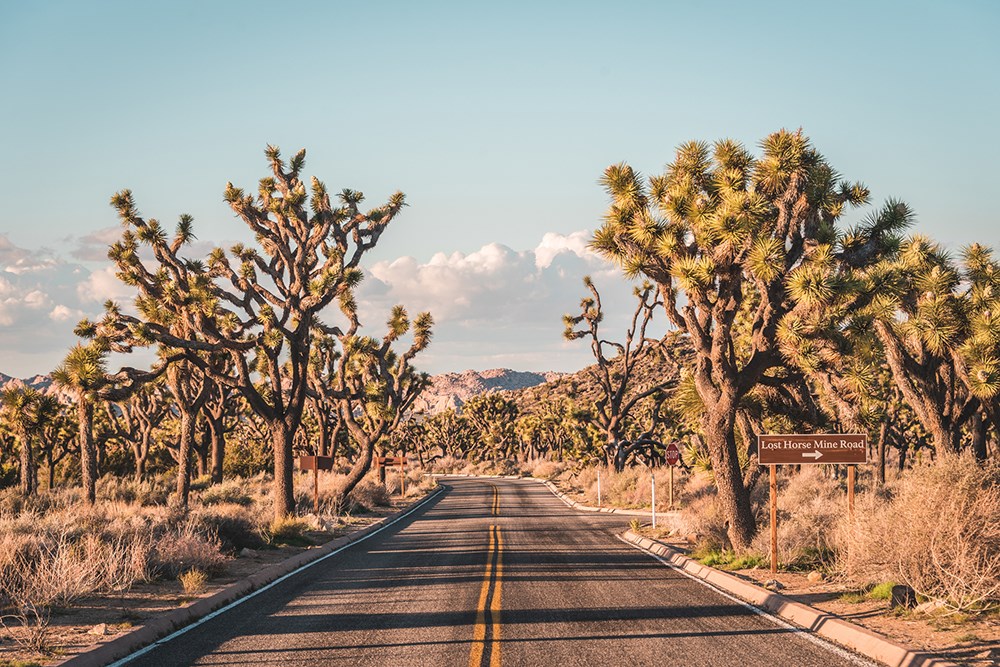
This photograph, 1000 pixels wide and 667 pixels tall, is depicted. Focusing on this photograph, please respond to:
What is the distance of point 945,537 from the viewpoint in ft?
36.3

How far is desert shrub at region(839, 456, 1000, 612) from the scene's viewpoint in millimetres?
10773

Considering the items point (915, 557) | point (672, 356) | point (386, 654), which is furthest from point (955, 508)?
point (672, 356)

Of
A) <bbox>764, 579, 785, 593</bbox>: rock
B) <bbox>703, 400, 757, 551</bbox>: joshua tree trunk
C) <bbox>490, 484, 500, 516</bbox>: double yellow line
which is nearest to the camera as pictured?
<bbox>764, 579, 785, 593</bbox>: rock

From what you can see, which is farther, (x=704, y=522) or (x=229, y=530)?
(x=704, y=522)

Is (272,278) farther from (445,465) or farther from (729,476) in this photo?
(445,465)

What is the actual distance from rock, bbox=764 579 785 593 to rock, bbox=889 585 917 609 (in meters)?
2.35

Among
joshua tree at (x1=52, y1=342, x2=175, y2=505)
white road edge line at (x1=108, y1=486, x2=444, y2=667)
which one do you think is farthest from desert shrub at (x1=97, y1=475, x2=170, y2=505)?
white road edge line at (x1=108, y1=486, x2=444, y2=667)

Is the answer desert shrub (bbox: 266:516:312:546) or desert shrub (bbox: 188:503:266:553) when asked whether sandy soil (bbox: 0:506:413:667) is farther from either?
desert shrub (bbox: 266:516:312:546)

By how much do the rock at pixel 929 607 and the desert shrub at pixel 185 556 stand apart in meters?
11.4

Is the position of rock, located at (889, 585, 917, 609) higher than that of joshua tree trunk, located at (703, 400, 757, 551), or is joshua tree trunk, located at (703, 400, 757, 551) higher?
joshua tree trunk, located at (703, 400, 757, 551)

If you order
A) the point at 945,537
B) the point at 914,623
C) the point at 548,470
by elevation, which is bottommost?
the point at 548,470

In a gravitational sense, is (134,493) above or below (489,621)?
above

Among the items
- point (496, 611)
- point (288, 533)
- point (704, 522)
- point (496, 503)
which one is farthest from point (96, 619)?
point (496, 503)

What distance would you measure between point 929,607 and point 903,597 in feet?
1.45
